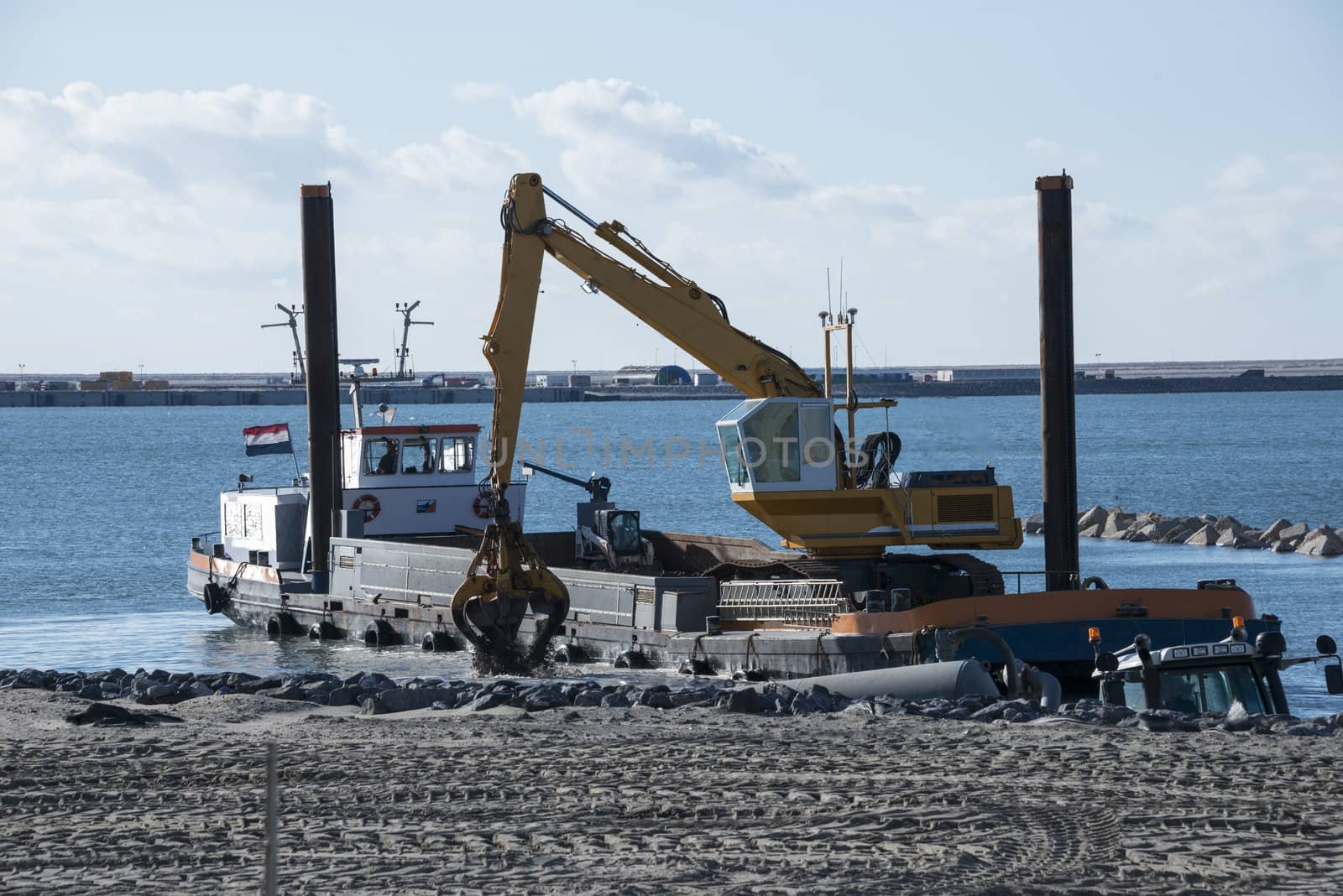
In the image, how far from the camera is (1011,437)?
11956 cm

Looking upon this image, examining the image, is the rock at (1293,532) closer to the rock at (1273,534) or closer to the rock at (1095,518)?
the rock at (1273,534)

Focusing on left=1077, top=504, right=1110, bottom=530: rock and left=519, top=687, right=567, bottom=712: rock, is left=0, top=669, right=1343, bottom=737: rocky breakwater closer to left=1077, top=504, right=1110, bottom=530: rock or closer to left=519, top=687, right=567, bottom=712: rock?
left=519, top=687, right=567, bottom=712: rock

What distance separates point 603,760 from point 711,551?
14.0 meters

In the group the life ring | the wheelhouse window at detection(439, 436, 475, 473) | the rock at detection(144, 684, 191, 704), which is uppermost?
the wheelhouse window at detection(439, 436, 475, 473)

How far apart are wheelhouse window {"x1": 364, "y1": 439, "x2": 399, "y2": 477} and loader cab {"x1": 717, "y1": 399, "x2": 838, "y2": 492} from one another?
32.5 ft

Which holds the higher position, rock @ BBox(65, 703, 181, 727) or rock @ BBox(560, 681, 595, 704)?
rock @ BBox(65, 703, 181, 727)

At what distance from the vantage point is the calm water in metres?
26.6

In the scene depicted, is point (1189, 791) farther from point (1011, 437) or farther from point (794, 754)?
point (1011, 437)

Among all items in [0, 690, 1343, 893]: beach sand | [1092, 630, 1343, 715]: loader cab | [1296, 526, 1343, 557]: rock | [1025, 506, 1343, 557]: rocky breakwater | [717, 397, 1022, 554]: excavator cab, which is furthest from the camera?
[1025, 506, 1343, 557]: rocky breakwater

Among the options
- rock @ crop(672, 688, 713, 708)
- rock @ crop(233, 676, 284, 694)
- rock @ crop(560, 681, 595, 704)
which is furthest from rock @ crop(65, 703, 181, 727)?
rock @ crop(672, 688, 713, 708)

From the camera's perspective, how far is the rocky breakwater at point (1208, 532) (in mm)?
40881

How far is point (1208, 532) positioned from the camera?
4422 cm

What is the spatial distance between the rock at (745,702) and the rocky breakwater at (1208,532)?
25954mm

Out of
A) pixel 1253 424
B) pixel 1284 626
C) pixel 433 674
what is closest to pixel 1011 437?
pixel 1253 424
